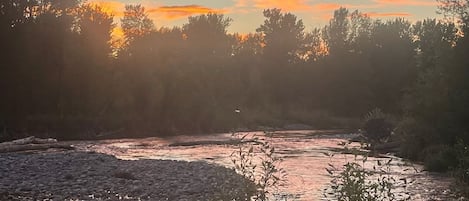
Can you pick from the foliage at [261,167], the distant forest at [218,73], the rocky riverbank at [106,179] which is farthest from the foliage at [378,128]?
the foliage at [261,167]

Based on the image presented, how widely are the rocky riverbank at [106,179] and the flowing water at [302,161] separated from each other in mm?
2247

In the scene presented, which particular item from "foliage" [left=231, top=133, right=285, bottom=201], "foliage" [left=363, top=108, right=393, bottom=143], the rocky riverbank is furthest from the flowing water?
"foliage" [left=363, top=108, right=393, bottom=143]

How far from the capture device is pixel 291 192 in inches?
780

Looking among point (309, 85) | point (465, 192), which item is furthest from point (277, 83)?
point (465, 192)

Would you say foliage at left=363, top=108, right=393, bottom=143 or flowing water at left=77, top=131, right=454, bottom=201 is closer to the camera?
flowing water at left=77, top=131, right=454, bottom=201

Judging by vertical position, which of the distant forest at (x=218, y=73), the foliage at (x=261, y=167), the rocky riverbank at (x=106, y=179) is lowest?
the rocky riverbank at (x=106, y=179)

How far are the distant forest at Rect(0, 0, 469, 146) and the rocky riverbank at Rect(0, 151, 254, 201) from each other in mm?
3362

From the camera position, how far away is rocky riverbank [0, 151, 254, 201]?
60.6 ft

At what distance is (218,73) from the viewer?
242 feet

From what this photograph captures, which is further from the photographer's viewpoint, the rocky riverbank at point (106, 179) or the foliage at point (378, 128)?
the foliage at point (378, 128)

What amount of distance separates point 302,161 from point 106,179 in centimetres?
1152

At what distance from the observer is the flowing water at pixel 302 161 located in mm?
19609

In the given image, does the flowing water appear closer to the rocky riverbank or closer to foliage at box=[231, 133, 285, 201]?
foliage at box=[231, 133, 285, 201]

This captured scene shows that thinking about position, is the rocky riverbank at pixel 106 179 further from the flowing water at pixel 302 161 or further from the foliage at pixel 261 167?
the foliage at pixel 261 167
